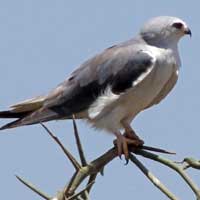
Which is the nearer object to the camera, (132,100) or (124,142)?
(124,142)

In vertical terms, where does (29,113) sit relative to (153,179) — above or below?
above

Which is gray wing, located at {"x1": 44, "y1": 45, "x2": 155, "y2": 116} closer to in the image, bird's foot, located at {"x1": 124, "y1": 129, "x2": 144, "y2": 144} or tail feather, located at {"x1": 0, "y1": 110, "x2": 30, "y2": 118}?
tail feather, located at {"x1": 0, "y1": 110, "x2": 30, "y2": 118}

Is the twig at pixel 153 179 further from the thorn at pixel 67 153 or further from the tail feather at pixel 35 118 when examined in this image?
the tail feather at pixel 35 118

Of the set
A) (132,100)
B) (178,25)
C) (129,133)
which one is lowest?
(129,133)

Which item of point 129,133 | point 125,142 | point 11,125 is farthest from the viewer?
point 11,125

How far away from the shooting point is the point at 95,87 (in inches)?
218

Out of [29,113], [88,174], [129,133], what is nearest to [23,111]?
[29,113]

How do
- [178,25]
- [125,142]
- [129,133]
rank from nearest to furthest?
[125,142] → [129,133] → [178,25]

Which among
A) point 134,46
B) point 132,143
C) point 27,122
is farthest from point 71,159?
point 134,46

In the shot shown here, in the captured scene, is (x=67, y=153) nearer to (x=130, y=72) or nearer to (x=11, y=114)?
(x=11, y=114)

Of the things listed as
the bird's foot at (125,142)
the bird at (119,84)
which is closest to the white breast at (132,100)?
the bird at (119,84)

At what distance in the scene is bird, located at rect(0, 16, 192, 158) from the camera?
5.21m

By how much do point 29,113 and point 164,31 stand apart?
1333mm

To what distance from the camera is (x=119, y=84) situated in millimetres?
5465
